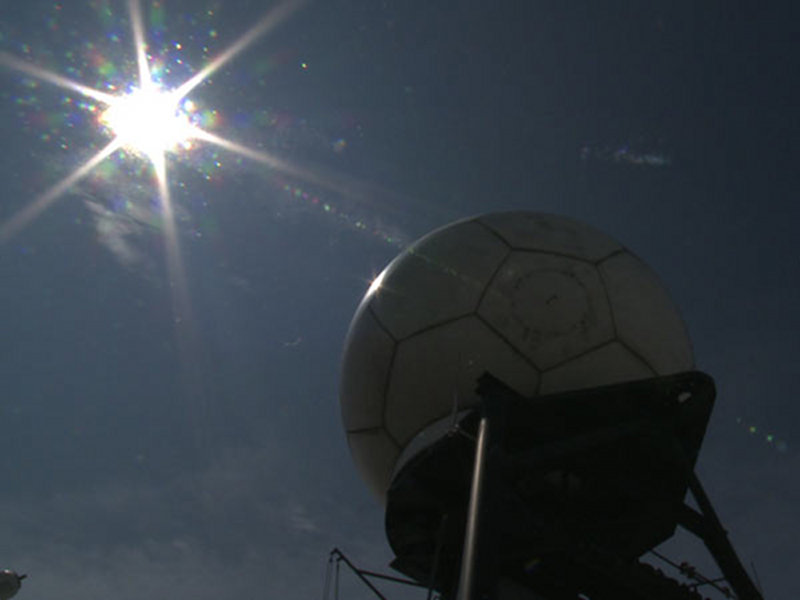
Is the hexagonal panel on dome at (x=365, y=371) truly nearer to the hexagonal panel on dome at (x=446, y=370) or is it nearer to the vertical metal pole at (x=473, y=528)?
the hexagonal panel on dome at (x=446, y=370)

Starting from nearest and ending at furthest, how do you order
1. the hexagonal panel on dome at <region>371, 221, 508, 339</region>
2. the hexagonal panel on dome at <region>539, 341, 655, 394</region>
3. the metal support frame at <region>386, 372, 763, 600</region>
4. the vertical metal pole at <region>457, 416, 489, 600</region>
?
the vertical metal pole at <region>457, 416, 489, 600</region>
the metal support frame at <region>386, 372, 763, 600</region>
the hexagonal panel on dome at <region>539, 341, 655, 394</region>
the hexagonal panel on dome at <region>371, 221, 508, 339</region>

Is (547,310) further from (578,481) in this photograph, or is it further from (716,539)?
(716,539)

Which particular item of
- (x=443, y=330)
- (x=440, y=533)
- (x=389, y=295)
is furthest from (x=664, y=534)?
(x=389, y=295)

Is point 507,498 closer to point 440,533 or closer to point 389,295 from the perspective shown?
point 440,533

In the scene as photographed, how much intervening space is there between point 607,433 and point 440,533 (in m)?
1.70

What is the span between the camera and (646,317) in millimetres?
4656

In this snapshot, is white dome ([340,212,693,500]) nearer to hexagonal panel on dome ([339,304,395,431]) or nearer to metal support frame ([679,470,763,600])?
hexagonal panel on dome ([339,304,395,431])

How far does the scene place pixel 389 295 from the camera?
16.2 ft

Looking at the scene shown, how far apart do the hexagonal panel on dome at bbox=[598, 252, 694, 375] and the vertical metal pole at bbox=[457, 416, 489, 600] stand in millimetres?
1759

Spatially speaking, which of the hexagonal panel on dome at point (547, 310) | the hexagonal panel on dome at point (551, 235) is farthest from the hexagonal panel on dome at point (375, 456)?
the hexagonal panel on dome at point (551, 235)

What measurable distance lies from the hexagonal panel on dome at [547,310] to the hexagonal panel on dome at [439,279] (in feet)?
0.55

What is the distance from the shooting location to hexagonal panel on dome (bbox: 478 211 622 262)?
471cm

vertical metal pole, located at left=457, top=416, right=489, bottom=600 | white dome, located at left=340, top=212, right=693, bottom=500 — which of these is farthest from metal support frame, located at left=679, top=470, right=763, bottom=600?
vertical metal pole, located at left=457, top=416, right=489, bottom=600

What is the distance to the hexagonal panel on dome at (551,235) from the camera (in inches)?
185
